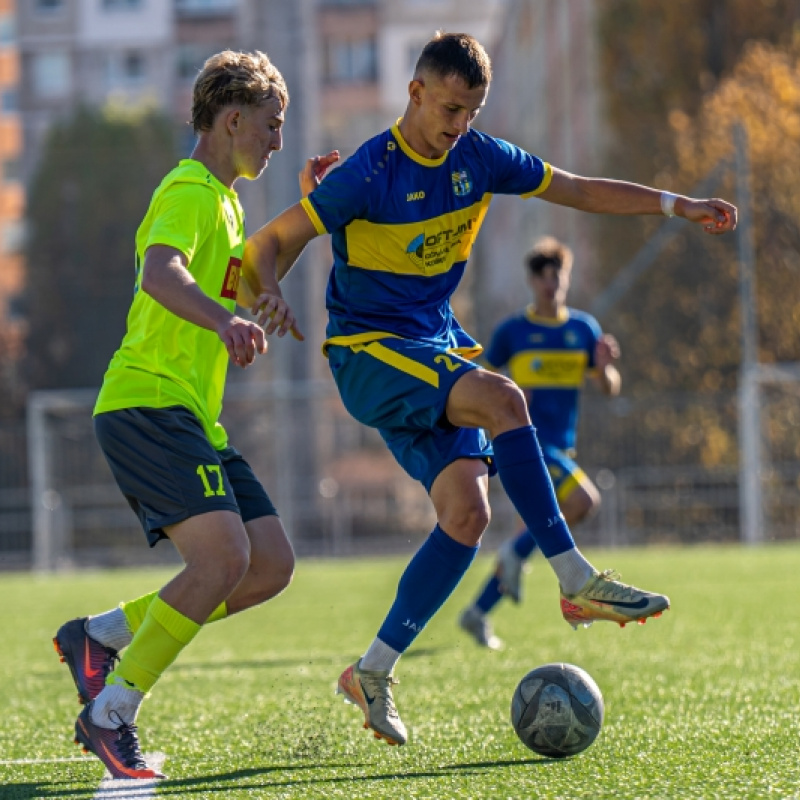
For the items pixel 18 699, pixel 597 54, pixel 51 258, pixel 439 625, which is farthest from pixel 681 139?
pixel 18 699

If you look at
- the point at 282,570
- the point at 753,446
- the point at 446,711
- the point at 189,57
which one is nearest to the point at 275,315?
the point at 282,570

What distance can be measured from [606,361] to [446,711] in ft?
9.69

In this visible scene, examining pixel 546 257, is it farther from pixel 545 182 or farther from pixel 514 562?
pixel 545 182

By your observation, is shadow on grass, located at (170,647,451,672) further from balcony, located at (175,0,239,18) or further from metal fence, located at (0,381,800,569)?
balcony, located at (175,0,239,18)

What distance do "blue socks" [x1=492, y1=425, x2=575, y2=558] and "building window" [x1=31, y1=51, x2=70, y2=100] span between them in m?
36.9

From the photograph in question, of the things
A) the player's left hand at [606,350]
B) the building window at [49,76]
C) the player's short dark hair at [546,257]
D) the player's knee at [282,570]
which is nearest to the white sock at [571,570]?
the player's knee at [282,570]

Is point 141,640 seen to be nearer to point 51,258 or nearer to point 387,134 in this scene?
Result: point 387,134

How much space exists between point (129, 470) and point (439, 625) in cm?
524

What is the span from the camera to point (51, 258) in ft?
101

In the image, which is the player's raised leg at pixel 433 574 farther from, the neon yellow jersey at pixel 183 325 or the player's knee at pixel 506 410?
the neon yellow jersey at pixel 183 325

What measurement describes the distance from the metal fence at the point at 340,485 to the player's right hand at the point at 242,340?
15.6 m

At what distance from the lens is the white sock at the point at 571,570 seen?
4.19 meters

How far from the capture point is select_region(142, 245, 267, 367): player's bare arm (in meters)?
3.66

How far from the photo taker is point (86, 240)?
102ft
